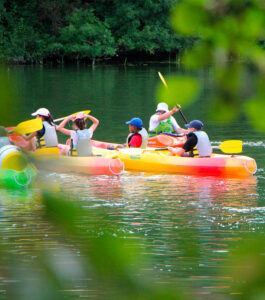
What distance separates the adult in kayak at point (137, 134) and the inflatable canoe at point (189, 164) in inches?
8.8

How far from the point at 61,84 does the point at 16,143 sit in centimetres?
3030

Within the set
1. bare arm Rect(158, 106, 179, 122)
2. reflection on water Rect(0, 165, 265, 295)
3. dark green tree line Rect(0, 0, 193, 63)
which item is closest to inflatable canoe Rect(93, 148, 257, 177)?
reflection on water Rect(0, 165, 265, 295)

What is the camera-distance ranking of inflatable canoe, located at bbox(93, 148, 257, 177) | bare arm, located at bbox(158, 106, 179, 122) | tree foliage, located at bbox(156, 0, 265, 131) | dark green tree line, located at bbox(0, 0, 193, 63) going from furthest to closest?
dark green tree line, located at bbox(0, 0, 193, 63), inflatable canoe, located at bbox(93, 148, 257, 177), bare arm, located at bbox(158, 106, 179, 122), tree foliage, located at bbox(156, 0, 265, 131)

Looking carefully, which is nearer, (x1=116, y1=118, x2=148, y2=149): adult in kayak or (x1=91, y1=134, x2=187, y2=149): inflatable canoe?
(x1=116, y1=118, x2=148, y2=149): adult in kayak

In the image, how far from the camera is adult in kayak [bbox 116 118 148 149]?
1072cm

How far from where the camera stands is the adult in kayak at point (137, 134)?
10719 mm

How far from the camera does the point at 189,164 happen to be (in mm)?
10242

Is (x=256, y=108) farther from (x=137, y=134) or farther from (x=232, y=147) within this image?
(x=232, y=147)

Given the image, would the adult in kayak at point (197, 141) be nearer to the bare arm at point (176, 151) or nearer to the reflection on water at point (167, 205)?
the bare arm at point (176, 151)

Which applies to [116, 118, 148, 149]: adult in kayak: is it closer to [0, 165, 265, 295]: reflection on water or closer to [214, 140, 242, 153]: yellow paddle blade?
[0, 165, 265, 295]: reflection on water

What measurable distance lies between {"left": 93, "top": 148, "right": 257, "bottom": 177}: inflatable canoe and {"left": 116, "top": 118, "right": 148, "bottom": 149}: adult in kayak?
223mm

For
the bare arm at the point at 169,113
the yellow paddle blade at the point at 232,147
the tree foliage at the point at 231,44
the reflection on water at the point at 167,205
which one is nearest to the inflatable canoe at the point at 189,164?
the reflection on water at the point at 167,205

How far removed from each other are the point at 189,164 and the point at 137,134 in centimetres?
112

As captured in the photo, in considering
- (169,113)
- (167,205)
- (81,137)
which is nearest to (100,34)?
(81,137)
